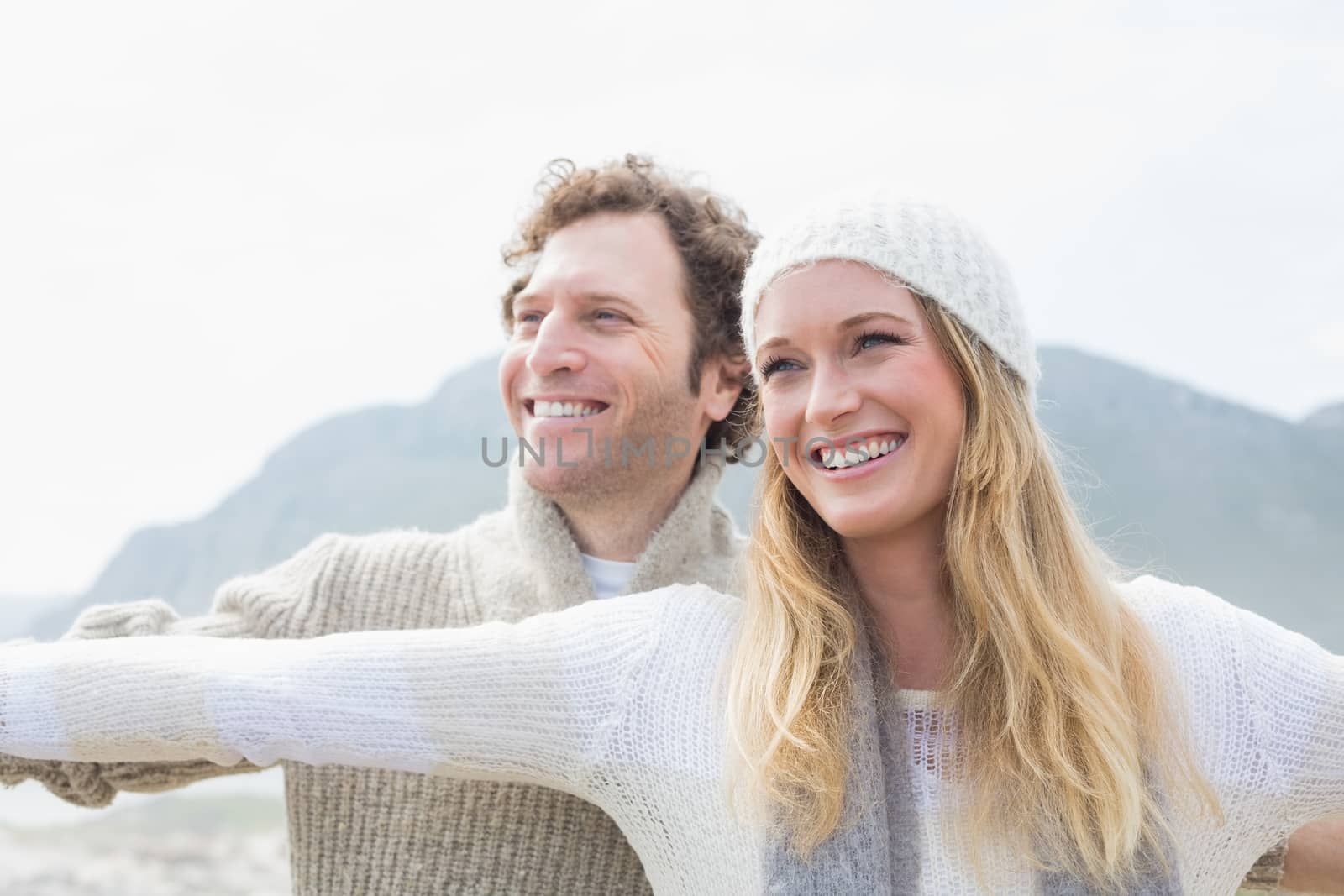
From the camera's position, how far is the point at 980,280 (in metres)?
1.80

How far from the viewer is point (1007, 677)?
1722 mm

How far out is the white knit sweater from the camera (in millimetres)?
1639

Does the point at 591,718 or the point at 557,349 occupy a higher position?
the point at 557,349

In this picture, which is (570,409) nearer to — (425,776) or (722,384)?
(722,384)

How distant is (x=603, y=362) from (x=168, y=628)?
988 mm

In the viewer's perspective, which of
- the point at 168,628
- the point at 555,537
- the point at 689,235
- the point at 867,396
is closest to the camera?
the point at 867,396

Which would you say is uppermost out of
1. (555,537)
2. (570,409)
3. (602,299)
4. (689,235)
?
(689,235)

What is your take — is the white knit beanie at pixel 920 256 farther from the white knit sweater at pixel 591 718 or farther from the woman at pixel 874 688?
the white knit sweater at pixel 591 718

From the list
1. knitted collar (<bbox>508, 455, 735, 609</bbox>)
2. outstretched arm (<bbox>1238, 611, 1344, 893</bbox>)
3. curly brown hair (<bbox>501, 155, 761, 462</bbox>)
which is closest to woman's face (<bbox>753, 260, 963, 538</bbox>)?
outstretched arm (<bbox>1238, 611, 1344, 893</bbox>)

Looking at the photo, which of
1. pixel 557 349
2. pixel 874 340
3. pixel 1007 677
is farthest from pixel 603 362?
pixel 1007 677

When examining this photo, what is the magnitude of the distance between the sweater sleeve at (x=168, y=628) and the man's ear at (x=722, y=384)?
88 cm

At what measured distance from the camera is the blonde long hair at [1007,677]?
5.35ft

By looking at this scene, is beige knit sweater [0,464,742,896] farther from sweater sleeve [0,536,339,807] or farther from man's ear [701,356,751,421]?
man's ear [701,356,751,421]

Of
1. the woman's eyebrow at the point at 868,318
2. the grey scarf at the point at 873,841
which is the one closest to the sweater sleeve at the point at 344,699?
the grey scarf at the point at 873,841
